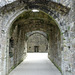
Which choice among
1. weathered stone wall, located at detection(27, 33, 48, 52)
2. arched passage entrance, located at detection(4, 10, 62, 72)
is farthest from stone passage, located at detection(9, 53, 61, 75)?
weathered stone wall, located at detection(27, 33, 48, 52)

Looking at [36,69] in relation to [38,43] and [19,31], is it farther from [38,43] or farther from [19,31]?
[38,43]

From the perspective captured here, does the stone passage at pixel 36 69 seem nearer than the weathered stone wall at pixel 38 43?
Yes

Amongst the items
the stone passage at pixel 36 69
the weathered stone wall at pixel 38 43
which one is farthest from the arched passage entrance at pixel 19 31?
the weathered stone wall at pixel 38 43

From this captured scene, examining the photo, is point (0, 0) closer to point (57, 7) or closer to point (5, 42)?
point (5, 42)

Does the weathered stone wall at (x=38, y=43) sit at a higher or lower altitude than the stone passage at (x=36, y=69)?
higher

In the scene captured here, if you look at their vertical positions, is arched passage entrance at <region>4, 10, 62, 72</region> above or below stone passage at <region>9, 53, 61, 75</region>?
above

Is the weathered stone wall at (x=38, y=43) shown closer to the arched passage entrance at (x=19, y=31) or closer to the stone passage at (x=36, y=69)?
the arched passage entrance at (x=19, y=31)

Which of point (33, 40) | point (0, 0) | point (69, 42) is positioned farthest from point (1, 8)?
point (33, 40)

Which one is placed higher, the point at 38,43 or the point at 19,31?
the point at 19,31

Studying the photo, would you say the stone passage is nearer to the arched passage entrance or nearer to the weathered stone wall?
the arched passage entrance

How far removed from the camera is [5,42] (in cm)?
459

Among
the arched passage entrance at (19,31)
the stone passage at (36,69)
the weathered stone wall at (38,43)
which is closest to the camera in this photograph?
the stone passage at (36,69)

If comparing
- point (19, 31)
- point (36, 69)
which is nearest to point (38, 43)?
point (19, 31)

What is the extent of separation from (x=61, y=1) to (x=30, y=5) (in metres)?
1.24
